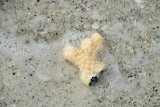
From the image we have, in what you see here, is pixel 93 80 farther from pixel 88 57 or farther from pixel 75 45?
pixel 75 45

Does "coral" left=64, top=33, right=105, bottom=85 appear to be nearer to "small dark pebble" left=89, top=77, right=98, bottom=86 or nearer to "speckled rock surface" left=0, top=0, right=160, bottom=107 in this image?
"small dark pebble" left=89, top=77, right=98, bottom=86

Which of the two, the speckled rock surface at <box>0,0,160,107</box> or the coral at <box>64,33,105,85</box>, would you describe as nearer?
the coral at <box>64,33,105,85</box>

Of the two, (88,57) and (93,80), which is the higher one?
(88,57)

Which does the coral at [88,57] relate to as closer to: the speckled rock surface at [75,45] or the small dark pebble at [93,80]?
the small dark pebble at [93,80]

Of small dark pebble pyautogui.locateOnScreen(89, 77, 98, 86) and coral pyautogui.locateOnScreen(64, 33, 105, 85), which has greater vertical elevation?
coral pyautogui.locateOnScreen(64, 33, 105, 85)

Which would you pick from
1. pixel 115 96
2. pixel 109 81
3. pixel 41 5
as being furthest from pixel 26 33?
pixel 115 96

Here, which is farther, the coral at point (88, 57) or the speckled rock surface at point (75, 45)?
the speckled rock surface at point (75, 45)

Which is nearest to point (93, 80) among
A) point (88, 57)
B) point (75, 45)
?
point (88, 57)

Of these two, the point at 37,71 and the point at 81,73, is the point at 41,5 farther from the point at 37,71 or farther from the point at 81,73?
the point at 81,73

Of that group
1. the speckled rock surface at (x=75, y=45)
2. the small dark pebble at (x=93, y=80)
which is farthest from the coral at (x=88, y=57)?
the speckled rock surface at (x=75, y=45)

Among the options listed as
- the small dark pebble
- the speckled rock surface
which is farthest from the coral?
the speckled rock surface
